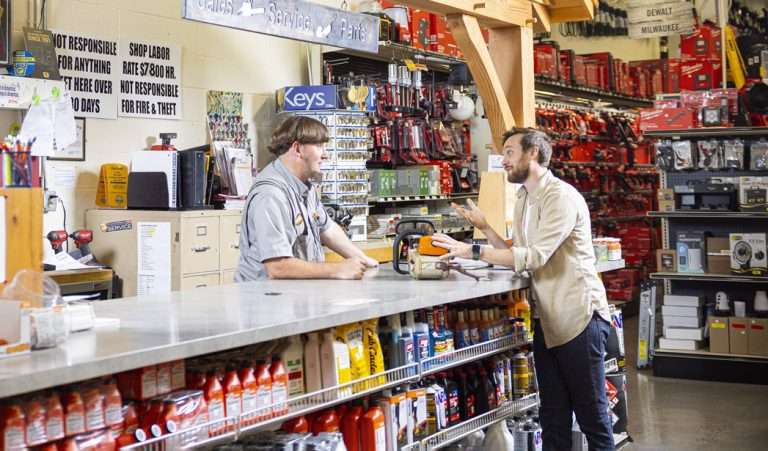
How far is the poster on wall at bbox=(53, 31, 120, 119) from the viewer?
20.7 ft

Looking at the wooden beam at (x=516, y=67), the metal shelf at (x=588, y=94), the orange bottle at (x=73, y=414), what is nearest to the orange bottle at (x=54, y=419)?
the orange bottle at (x=73, y=414)

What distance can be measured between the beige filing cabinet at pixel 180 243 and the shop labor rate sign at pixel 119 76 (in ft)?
2.69

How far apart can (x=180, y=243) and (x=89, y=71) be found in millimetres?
1452

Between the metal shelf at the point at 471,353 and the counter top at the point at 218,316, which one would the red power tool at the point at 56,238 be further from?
the metal shelf at the point at 471,353

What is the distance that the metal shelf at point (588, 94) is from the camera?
11.2 m

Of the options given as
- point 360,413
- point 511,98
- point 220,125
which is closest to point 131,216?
point 220,125

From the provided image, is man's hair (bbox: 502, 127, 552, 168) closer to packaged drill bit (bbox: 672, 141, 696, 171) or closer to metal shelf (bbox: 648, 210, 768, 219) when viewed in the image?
metal shelf (bbox: 648, 210, 768, 219)

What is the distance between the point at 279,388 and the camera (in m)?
3.01

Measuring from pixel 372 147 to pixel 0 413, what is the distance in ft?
20.8

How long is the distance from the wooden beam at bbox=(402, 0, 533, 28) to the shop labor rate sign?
251 cm

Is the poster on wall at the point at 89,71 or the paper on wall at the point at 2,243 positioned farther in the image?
the poster on wall at the point at 89,71

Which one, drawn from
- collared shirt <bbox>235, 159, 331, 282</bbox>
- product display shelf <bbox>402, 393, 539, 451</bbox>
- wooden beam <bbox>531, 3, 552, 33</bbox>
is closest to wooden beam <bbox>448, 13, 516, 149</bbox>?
wooden beam <bbox>531, 3, 552, 33</bbox>

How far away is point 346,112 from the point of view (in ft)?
25.1

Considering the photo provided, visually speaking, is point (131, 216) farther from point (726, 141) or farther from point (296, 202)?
point (726, 141)
